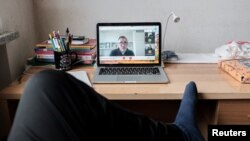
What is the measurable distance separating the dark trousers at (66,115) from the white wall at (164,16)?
1.10 m

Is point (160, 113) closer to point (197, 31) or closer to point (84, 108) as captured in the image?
point (197, 31)

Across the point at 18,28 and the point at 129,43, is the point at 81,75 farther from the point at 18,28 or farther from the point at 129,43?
the point at 18,28

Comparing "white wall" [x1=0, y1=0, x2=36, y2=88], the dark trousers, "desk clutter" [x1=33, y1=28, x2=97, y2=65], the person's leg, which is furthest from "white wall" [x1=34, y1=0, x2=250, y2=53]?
the dark trousers

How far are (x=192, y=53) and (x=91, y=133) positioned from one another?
1.21 metres

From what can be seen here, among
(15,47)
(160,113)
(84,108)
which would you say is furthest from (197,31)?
(84,108)

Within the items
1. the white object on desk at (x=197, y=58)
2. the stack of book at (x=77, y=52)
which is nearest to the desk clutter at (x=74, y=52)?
the stack of book at (x=77, y=52)

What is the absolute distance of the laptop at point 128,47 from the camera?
1368 mm

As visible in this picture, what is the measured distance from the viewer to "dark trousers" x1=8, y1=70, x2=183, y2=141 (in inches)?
23.9

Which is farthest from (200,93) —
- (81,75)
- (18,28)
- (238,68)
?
(18,28)

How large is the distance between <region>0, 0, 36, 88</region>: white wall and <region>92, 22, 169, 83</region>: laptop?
423mm

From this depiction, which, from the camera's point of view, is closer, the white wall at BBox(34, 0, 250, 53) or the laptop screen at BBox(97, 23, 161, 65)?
the laptop screen at BBox(97, 23, 161, 65)

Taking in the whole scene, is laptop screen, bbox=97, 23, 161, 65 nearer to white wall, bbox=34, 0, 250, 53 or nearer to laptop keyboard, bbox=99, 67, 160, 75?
laptop keyboard, bbox=99, 67, 160, 75

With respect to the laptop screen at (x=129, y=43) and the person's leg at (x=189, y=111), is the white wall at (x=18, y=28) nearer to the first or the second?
the laptop screen at (x=129, y=43)

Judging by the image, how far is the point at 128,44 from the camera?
139cm
